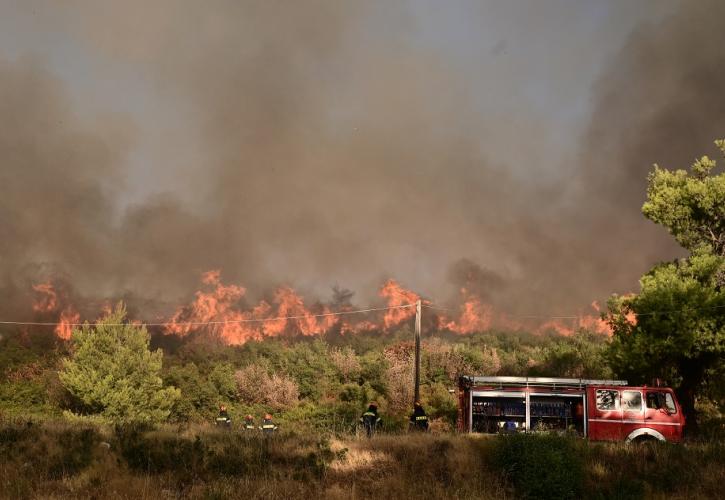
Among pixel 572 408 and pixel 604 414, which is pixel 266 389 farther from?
pixel 604 414

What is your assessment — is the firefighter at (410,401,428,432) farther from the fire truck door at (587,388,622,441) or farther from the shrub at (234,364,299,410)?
the shrub at (234,364,299,410)

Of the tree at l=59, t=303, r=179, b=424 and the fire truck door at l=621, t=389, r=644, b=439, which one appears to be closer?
the fire truck door at l=621, t=389, r=644, b=439

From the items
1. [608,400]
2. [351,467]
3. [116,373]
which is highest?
[116,373]

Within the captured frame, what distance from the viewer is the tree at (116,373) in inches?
1874

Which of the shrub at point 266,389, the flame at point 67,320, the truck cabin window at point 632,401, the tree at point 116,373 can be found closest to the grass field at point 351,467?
the truck cabin window at point 632,401

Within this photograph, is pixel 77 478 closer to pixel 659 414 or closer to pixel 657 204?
pixel 659 414

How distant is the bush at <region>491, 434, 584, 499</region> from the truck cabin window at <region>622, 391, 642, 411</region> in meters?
5.75

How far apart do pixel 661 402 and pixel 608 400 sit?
1.59m

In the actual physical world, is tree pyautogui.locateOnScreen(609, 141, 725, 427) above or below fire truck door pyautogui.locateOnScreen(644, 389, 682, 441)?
above

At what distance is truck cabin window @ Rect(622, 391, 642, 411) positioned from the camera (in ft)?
64.0

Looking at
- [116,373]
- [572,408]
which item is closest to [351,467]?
[572,408]

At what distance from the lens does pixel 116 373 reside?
1932 inches

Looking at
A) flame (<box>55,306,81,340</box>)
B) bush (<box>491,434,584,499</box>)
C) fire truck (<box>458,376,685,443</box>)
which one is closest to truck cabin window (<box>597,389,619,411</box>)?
fire truck (<box>458,376,685,443</box>)

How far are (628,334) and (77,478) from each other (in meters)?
22.2
